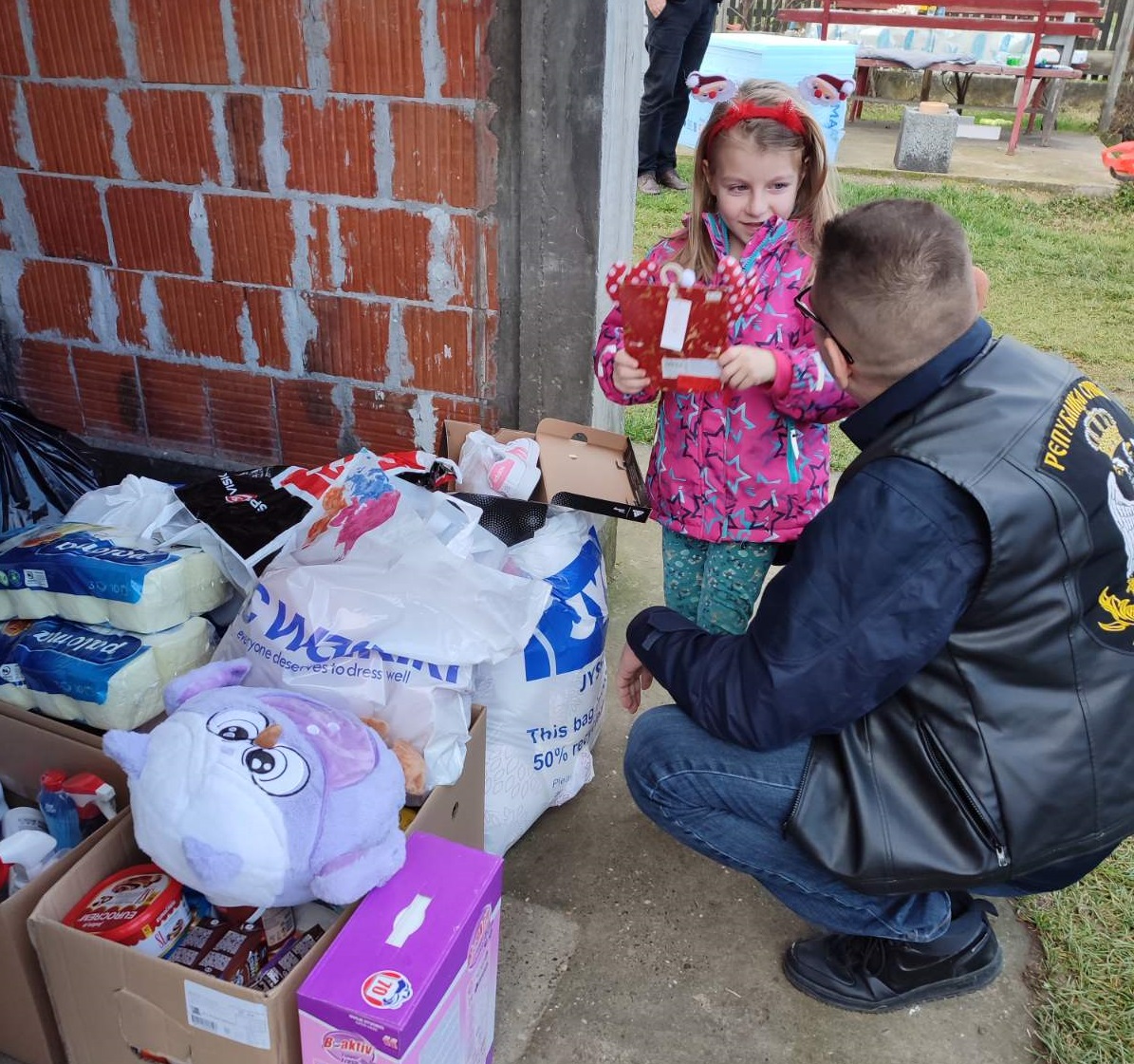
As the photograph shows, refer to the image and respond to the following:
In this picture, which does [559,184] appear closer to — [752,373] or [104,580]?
[752,373]

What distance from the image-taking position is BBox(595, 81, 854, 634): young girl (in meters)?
1.94

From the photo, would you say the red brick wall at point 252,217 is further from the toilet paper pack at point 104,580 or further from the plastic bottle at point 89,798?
the plastic bottle at point 89,798

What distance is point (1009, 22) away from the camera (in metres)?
9.20

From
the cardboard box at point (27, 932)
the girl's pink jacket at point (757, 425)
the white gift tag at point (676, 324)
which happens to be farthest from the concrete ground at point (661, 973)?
the white gift tag at point (676, 324)

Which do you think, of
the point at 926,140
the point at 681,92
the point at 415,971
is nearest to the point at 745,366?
the point at 415,971

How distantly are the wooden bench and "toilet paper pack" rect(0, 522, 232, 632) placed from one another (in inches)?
372

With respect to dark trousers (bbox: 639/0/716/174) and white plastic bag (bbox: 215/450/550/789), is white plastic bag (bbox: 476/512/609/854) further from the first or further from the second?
dark trousers (bbox: 639/0/716/174)

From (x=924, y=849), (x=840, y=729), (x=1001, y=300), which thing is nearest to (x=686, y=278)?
(x=840, y=729)

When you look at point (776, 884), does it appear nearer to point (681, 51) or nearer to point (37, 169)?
point (37, 169)

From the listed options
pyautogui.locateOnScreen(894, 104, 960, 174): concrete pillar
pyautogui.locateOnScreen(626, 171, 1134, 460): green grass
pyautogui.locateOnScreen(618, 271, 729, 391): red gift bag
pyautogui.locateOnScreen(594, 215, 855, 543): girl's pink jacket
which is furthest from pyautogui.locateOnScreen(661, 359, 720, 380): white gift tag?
pyautogui.locateOnScreen(894, 104, 960, 174): concrete pillar

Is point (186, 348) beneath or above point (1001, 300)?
above

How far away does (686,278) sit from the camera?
5.78ft

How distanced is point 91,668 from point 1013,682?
1.61m

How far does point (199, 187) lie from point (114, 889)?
1964 mm
